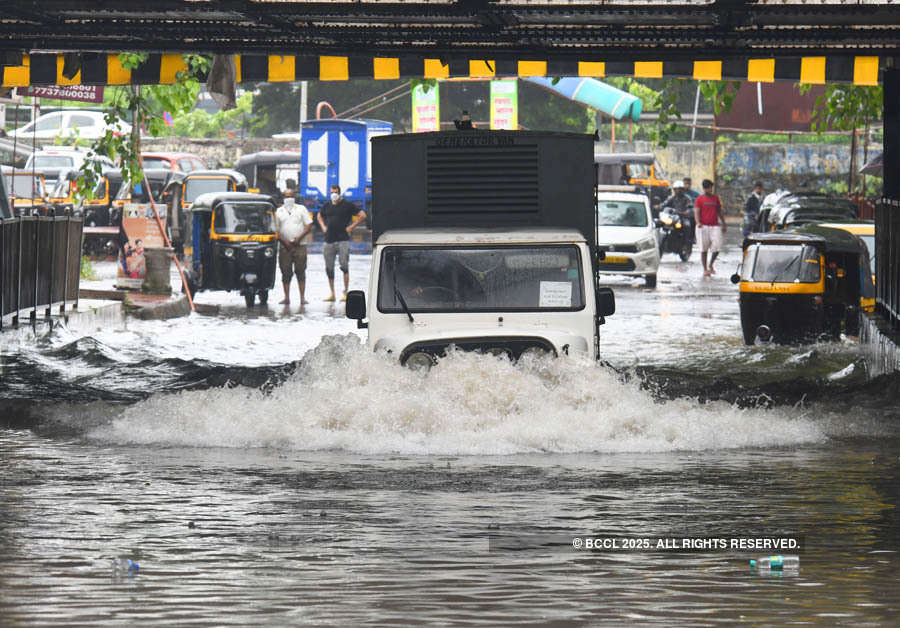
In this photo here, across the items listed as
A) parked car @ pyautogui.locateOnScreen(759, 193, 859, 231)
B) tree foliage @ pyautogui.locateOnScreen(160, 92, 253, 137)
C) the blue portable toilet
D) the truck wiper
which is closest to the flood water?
the truck wiper

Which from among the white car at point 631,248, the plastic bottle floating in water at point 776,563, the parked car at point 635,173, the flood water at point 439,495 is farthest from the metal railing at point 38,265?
the parked car at point 635,173

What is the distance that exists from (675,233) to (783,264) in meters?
20.5

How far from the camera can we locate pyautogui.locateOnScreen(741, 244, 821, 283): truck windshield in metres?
20.7

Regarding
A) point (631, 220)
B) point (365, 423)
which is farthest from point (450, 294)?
point (631, 220)

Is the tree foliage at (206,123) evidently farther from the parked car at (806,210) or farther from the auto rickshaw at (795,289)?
the auto rickshaw at (795,289)

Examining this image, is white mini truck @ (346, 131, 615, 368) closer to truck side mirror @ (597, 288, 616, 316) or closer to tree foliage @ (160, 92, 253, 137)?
truck side mirror @ (597, 288, 616, 316)

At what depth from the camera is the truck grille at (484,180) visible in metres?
13.8

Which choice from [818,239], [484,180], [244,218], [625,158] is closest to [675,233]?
[625,158]

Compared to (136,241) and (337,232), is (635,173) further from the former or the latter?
(136,241)

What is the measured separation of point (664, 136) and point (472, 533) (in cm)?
1612

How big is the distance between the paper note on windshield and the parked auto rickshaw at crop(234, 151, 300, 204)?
1569 inches

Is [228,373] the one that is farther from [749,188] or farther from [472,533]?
[749,188]

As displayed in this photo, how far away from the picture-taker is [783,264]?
2081 centimetres

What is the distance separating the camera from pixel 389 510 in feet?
31.7
